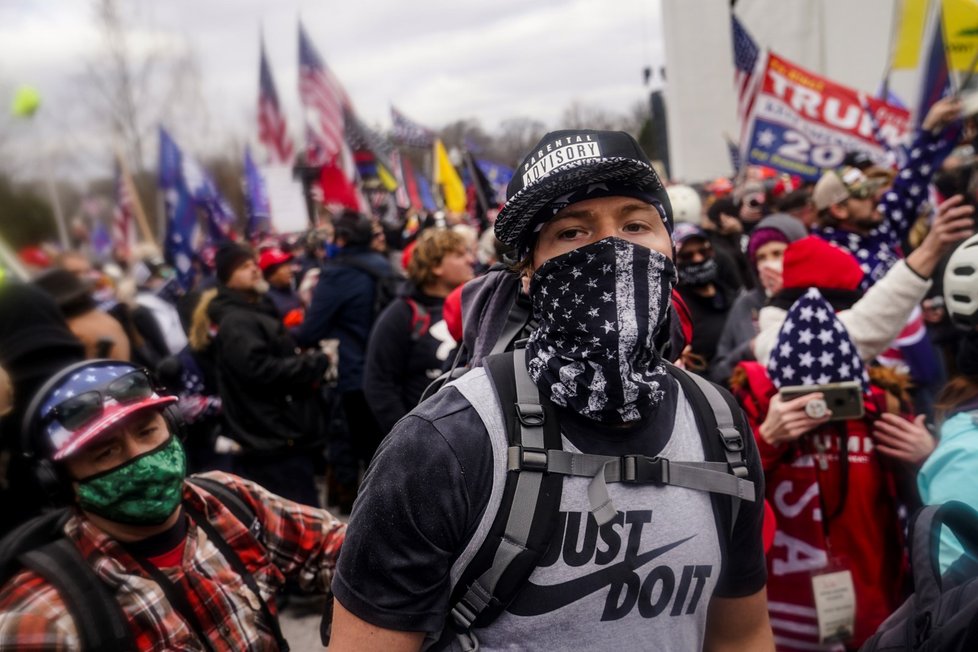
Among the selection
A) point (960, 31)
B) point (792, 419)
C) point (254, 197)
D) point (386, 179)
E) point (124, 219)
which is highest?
point (960, 31)

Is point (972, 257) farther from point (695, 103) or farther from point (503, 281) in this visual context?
point (695, 103)

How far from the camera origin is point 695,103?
22.7 m

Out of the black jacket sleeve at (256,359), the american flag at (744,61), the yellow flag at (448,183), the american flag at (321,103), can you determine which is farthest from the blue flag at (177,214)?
the american flag at (744,61)

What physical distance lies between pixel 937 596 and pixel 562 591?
→ 2.28 ft

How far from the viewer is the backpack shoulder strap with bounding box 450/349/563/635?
1427 millimetres

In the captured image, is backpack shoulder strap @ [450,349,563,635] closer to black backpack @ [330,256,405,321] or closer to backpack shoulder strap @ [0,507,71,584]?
backpack shoulder strap @ [0,507,71,584]

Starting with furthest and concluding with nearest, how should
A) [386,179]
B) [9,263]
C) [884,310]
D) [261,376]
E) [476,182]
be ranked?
1. [386,179]
2. [476,182]
3. [261,376]
4. [9,263]
5. [884,310]

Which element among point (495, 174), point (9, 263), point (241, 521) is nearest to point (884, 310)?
point (241, 521)

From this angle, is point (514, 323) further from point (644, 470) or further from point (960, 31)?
point (960, 31)

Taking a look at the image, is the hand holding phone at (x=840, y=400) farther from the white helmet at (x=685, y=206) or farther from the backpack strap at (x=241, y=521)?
the white helmet at (x=685, y=206)

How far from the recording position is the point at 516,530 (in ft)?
4.68

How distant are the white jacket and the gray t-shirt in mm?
1573

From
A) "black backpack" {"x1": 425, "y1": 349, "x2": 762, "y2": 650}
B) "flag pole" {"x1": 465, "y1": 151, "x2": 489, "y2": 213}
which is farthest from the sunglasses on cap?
"flag pole" {"x1": 465, "y1": 151, "x2": 489, "y2": 213}

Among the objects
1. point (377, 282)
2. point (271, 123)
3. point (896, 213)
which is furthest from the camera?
point (271, 123)
